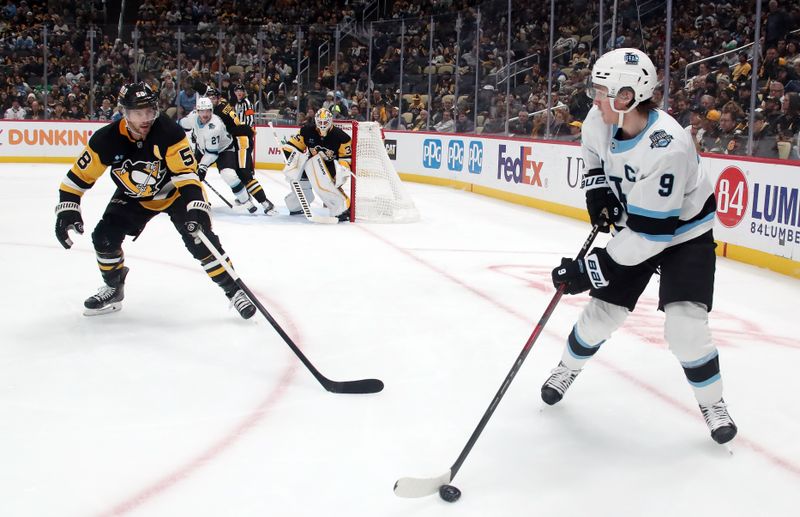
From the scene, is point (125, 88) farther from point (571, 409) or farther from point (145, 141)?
point (571, 409)

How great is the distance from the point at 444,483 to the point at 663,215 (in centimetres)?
93

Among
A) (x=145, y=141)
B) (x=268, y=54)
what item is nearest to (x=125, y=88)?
(x=145, y=141)

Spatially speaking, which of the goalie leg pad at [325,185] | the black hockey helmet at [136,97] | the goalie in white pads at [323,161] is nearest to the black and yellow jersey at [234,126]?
the goalie in white pads at [323,161]

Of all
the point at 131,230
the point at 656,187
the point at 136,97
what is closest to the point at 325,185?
the point at 131,230

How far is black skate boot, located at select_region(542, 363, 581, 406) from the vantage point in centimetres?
273

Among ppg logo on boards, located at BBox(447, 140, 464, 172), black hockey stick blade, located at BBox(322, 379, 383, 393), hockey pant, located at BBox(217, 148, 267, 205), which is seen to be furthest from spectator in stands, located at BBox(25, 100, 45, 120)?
black hockey stick blade, located at BBox(322, 379, 383, 393)

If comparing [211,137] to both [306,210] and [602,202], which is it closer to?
[306,210]

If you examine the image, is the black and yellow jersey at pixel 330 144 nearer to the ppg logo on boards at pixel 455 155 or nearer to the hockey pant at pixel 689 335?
the ppg logo on boards at pixel 455 155

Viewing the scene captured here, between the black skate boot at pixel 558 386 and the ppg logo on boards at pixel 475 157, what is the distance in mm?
7426

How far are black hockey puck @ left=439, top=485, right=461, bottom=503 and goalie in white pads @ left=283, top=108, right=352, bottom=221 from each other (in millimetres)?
5365

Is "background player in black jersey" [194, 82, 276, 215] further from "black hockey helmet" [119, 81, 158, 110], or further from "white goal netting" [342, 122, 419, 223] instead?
"black hockey helmet" [119, 81, 158, 110]

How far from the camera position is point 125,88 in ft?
11.1

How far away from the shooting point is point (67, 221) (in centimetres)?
349

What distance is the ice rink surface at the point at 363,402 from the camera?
208 centimetres
